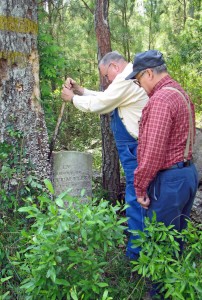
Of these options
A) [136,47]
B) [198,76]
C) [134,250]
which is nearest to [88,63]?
[136,47]

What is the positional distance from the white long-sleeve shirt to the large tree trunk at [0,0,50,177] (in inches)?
22.9

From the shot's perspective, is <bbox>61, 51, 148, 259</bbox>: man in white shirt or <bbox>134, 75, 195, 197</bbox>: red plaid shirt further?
<bbox>61, 51, 148, 259</bbox>: man in white shirt

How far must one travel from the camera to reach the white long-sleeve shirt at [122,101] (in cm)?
374

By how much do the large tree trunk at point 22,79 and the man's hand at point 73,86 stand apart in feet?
1.14

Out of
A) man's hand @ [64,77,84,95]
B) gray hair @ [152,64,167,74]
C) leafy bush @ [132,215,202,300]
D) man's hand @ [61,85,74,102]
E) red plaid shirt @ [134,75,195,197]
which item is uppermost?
gray hair @ [152,64,167,74]

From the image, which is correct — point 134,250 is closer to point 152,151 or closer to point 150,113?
point 152,151

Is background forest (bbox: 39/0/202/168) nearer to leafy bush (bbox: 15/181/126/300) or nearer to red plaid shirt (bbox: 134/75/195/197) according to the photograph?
red plaid shirt (bbox: 134/75/195/197)

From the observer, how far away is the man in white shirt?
12.3 ft

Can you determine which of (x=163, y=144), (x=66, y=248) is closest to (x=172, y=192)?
(x=163, y=144)

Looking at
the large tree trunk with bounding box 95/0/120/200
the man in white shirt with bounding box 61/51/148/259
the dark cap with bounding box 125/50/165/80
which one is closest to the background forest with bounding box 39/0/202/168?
the large tree trunk with bounding box 95/0/120/200

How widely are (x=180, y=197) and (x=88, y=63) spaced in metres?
12.6

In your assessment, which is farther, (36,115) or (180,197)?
(36,115)

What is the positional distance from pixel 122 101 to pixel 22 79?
109cm

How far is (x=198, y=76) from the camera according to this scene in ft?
33.8
